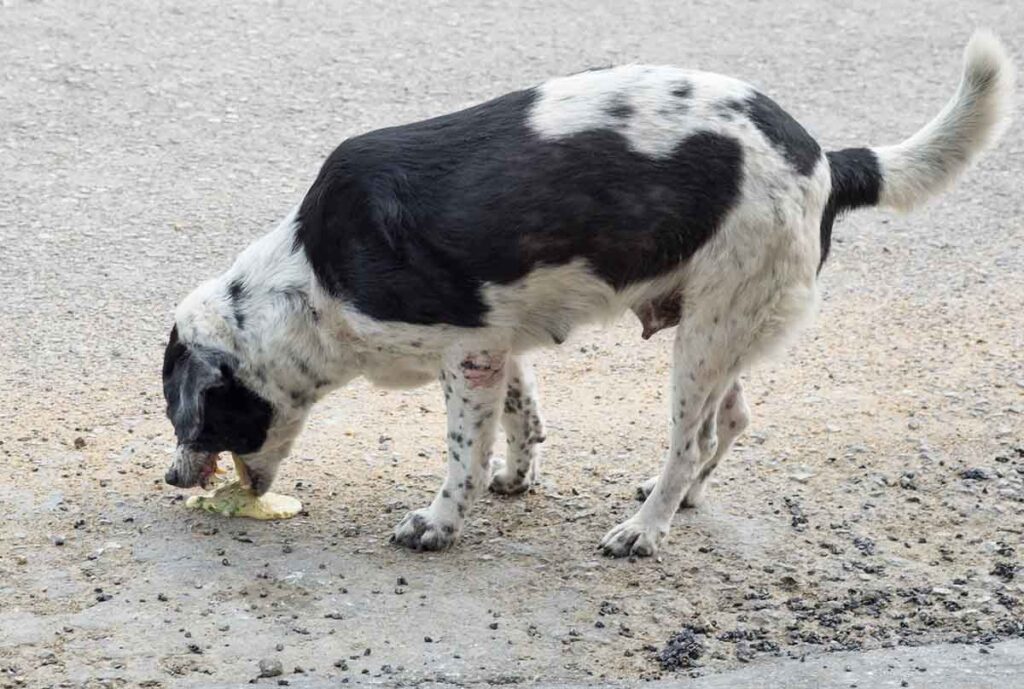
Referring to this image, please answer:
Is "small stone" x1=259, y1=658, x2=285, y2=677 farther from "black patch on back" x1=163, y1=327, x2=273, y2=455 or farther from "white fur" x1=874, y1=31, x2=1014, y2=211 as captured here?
"white fur" x1=874, y1=31, x2=1014, y2=211

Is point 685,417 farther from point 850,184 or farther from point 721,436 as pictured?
point 850,184

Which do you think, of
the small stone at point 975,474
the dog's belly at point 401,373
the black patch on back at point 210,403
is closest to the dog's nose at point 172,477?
the black patch on back at point 210,403

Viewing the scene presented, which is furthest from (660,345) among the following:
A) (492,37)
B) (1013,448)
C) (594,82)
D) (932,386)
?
(492,37)

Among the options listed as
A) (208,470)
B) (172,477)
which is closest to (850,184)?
(208,470)

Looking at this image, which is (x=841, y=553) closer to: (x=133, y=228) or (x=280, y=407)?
(x=280, y=407)

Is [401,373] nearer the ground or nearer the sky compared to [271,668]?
nearer the sky

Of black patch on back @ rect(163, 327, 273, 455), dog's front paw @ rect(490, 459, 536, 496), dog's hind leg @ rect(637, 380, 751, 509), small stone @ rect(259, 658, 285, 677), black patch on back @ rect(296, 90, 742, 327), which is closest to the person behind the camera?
small stone @ rect(259, 658, 285, 677)

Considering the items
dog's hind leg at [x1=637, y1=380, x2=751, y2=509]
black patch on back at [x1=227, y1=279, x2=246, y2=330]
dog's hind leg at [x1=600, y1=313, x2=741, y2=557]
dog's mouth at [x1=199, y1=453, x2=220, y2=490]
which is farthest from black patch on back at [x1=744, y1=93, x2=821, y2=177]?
dog's mouth at [x1=199, y1=453, x2=220, y2=490]

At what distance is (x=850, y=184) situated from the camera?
18.3 ft

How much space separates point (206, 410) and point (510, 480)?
1.18 m

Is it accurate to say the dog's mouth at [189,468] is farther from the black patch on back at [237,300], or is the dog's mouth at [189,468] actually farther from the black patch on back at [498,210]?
the black patch on back at [498,210]

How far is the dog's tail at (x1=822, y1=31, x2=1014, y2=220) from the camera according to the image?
5605 millimetres

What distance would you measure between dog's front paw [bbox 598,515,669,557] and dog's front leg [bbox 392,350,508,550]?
48 cm

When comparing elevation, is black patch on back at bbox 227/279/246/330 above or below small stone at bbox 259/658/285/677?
above
